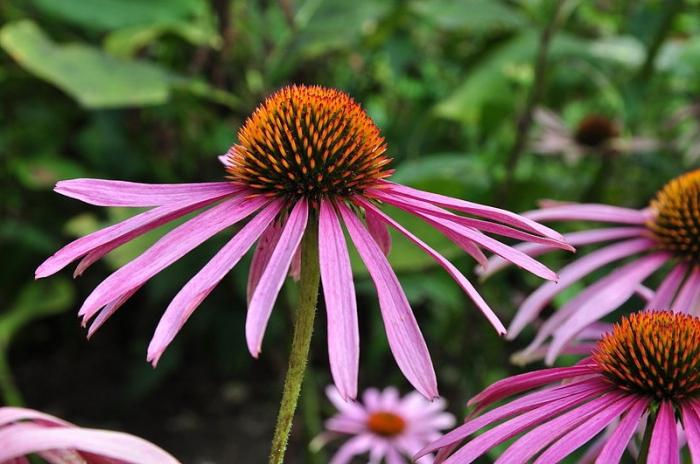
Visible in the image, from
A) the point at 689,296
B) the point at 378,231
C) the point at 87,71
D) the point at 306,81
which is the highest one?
the point at 306,81

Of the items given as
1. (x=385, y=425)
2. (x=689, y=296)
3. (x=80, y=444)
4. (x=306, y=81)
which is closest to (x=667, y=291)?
(x=689, y=296)

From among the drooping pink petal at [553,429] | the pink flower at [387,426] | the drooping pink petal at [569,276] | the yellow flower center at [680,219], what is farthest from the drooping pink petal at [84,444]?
the pink flower at [387,426]

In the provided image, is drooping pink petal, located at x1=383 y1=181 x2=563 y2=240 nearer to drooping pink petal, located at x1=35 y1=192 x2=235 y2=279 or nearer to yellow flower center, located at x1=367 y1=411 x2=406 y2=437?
drooping pink petal, located at x1=35 y1=192 x2=235 y2=279

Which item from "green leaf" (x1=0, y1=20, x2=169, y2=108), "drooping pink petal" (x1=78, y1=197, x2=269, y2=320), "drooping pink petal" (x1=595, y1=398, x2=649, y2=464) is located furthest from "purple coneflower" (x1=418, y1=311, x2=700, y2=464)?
"green leaf" (x1=0, y1=20, x2=169, y2=108)

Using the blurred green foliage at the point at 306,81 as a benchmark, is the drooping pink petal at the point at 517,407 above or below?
below

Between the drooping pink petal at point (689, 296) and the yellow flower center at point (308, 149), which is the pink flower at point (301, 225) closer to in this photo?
the yellow flower center at point (308, 149)

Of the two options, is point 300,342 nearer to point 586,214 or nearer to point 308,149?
point 308,149
